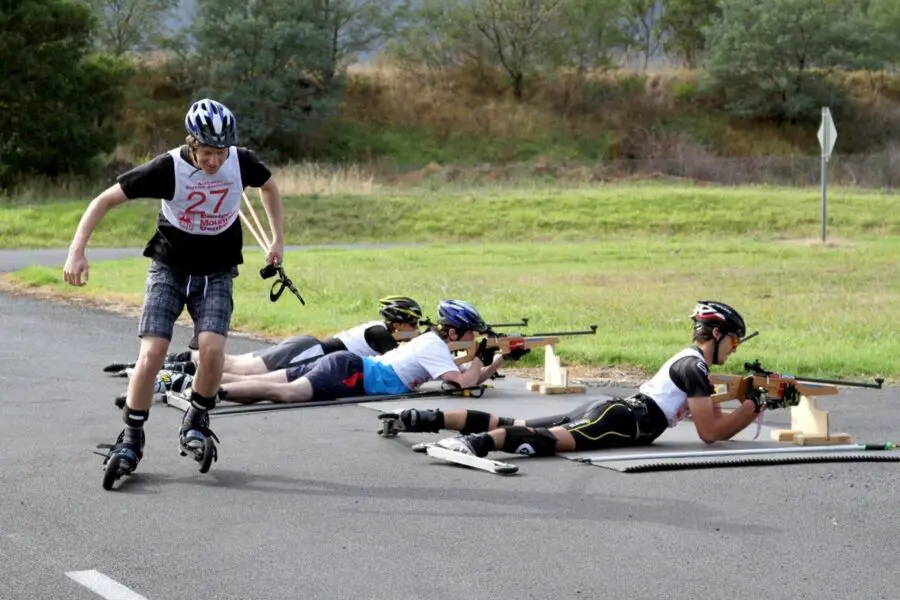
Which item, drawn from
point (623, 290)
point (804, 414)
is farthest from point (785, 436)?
point (623, 290)

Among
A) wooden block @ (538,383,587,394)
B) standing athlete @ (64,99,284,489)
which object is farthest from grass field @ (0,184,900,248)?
standing athlete @ (64,99,284,489)

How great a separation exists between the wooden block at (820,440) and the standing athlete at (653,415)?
516 mm

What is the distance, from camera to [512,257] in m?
30.8

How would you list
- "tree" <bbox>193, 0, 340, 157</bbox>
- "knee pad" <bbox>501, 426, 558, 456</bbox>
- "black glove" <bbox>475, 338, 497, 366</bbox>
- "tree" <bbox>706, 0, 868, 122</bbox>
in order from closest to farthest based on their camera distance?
"knee pad" <bbox>501, 426, 558, 456</bbox> → "black glove" <bbox>475, 338, 497, 366</bbox> → "tree" <bbox>193, 0, 340, 157</bbox> → "tree" <bbox>706, 0, 868, 122</bbox>

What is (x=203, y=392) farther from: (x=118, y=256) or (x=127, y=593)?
(x=118, y=256)

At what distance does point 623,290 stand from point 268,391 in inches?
496

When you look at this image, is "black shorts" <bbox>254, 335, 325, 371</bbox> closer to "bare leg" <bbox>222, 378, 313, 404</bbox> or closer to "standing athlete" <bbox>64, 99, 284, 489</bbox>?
"bare leg" <bbox>222, 378, 313, 404</bbox>

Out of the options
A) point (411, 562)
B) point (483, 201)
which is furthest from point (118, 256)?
point (411, 562)

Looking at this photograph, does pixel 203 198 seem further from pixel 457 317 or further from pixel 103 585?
pixel 457 317

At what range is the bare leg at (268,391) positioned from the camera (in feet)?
36.9

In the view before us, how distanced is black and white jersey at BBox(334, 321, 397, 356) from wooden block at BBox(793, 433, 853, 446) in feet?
11.6

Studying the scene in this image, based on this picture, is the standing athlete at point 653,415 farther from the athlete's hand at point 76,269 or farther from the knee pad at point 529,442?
the athlete's hand at point 76,269

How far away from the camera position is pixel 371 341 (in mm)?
12086

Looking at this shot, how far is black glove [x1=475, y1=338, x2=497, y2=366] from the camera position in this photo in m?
12.0
